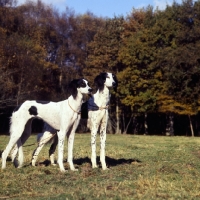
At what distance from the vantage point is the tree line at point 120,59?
129ft

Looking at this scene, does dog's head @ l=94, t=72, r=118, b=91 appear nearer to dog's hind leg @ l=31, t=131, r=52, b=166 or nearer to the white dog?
the white dog

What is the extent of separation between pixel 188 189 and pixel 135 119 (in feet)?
135

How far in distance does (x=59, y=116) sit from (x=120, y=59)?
111 ft

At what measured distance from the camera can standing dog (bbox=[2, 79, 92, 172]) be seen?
10.3 m

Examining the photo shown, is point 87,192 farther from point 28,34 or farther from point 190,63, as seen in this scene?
point 28,34

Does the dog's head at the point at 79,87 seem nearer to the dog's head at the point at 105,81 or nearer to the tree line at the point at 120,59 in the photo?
the dog's head at the point at 105,81

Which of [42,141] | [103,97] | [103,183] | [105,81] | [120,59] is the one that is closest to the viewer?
[103,183]

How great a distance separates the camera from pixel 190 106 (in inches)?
1572

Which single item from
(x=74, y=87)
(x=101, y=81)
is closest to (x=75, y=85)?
(x=74, y=87)

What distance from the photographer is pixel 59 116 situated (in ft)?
34.2

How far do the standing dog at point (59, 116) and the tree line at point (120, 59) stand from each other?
2441 cm

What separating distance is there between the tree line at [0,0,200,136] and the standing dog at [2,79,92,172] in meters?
24.4

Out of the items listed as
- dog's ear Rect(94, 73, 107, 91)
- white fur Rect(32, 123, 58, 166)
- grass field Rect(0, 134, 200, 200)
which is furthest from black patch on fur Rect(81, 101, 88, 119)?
grass field Rect(0, 134, 200, 200)

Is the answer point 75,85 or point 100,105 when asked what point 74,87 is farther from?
point 100,105
